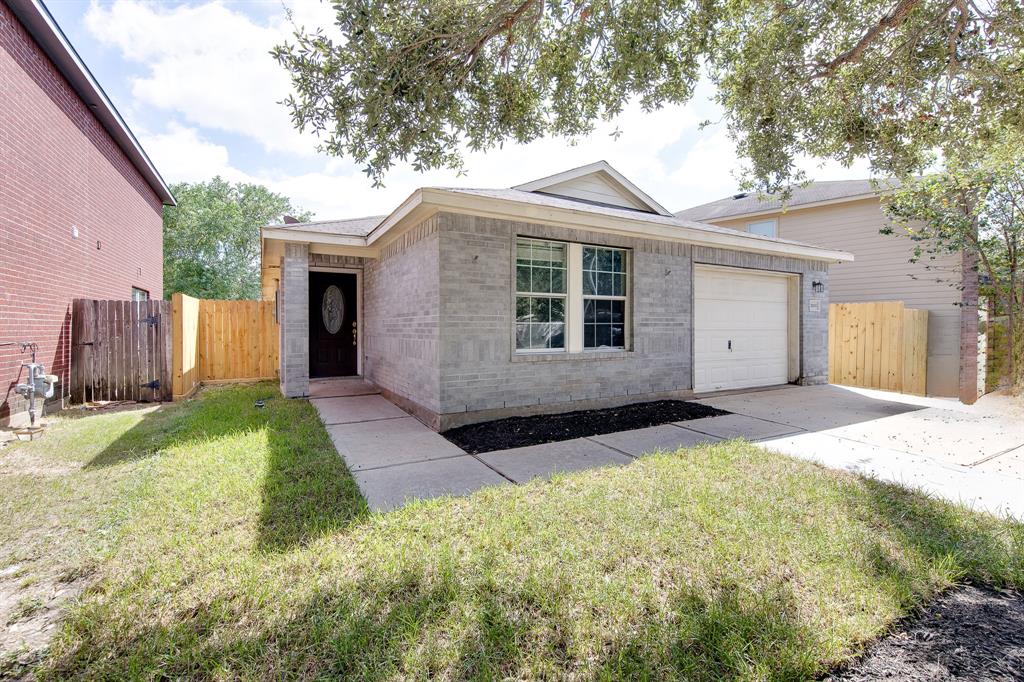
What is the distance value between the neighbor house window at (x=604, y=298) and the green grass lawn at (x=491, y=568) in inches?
121

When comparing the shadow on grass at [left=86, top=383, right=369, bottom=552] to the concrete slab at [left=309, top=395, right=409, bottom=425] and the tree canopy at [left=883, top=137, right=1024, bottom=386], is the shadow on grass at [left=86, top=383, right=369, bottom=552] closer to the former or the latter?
the concrete slab at [left=309, top=395, right=409, bottom=425]

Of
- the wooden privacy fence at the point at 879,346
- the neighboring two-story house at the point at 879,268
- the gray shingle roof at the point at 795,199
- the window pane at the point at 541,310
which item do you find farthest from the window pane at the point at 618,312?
the wooden privacy fence at the point at 879,346

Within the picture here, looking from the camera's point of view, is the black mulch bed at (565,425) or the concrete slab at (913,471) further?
the black mulch bed at (565,425)

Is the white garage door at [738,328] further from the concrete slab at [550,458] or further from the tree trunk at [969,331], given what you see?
the concrete slab at [550,458]

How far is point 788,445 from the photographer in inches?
202

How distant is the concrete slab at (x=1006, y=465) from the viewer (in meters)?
4.27

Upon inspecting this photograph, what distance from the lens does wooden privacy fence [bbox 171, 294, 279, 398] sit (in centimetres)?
980

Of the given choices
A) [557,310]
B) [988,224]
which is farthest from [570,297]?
[988,224]

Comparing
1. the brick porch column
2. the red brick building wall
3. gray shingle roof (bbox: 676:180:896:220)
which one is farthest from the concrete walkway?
gray shingle roof (bbox: 676:180:896:220)

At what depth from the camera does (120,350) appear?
7867mm

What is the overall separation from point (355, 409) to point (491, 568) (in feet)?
17.2

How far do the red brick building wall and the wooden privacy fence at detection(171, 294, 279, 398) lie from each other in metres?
1.88

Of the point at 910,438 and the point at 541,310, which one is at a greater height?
the point at 541,310

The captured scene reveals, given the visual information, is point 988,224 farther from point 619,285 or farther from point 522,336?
point 522,336
